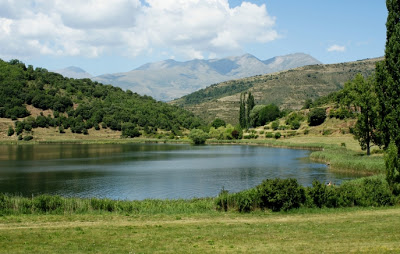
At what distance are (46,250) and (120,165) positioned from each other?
1909 inches

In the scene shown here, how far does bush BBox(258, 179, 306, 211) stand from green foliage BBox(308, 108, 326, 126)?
299 ft

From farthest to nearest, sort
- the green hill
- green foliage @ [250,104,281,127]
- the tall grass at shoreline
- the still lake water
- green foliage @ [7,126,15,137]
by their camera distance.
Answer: green foliage @ [250,104,281,127] < the green hill < green foliage @ [7,126,15,137] < the still lake water < the tall grass at shoreline

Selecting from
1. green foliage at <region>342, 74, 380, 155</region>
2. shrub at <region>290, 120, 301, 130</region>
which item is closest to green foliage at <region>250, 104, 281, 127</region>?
shrub at <region>290, 120, 301, 130</region>

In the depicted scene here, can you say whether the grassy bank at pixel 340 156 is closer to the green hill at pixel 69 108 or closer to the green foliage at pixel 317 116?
the green foliage at pixel 317 116

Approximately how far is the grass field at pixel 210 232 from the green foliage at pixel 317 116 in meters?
90.7

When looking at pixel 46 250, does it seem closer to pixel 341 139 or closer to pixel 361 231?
pixel 361 231

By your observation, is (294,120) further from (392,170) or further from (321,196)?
(321,196)

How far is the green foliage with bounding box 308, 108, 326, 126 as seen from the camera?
367 feet

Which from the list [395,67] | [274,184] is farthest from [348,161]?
[274,184]

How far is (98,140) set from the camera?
127m

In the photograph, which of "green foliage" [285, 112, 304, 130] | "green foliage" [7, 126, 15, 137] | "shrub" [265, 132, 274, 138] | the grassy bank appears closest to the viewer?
the grassy bank

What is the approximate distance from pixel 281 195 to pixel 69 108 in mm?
131363

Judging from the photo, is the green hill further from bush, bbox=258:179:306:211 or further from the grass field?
bush, bbox=258:179:306:211

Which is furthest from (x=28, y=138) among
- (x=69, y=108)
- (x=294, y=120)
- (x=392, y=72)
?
(x=392, y=72)
